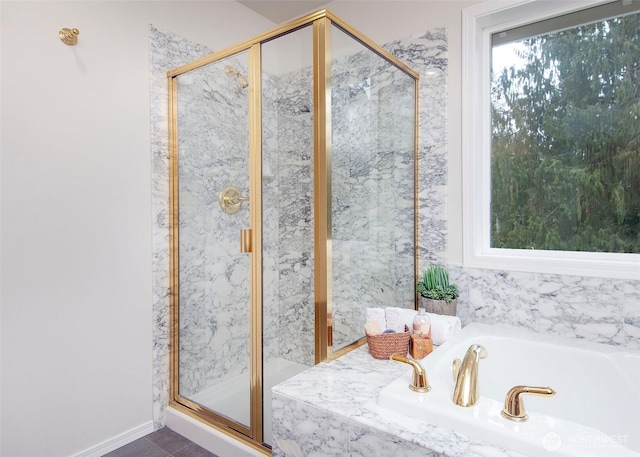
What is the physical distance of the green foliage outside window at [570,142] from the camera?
1.76 metres

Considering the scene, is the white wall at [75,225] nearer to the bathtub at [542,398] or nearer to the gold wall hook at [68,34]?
the gold wall hook at [68,34]

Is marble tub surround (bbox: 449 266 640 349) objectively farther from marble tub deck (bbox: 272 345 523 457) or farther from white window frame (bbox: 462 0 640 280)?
marble tub deck (bbox: 272 345 523 457)

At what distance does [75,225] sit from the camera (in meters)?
1.73

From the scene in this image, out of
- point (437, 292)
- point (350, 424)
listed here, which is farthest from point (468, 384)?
point (437, 292)

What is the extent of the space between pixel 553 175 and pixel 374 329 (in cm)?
124

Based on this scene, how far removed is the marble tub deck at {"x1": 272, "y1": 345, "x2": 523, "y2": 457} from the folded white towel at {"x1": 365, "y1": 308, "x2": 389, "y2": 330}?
0.28m

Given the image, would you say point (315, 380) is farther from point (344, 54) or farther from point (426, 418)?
point (344, 54)

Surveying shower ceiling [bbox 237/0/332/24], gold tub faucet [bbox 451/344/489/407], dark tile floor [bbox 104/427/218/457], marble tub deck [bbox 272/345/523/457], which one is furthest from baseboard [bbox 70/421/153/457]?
shower ceiling [bbox 237/0/332/24]

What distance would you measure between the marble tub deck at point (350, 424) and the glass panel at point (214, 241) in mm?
569

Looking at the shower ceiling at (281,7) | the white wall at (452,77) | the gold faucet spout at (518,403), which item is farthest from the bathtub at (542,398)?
the shower ceiling at (281,7)

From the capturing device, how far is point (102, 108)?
6.00 ft

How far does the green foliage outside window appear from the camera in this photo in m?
1.76

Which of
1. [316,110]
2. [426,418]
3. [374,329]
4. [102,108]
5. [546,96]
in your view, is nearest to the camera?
[426,418]

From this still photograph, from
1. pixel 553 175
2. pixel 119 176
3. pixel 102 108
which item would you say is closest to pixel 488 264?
pixel 553 175
